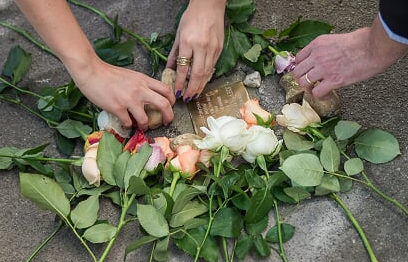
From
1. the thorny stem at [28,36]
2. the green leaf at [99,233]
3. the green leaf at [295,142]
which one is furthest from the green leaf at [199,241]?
the thorny stem at [28,36]

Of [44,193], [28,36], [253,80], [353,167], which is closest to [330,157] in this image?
[353,167]

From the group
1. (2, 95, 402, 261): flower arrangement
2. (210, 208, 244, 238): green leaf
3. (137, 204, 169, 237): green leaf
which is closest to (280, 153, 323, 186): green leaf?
(2, 95, 402, 261): flower arrangement

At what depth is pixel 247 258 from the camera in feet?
3.44

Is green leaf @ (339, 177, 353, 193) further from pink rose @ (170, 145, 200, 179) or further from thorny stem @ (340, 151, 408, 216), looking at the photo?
pink rose @ (170, 145, 200, 179)

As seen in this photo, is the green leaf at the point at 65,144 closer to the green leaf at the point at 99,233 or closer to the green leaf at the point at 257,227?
the green leaf at the point at 99,233

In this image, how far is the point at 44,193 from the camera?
1.05 meters

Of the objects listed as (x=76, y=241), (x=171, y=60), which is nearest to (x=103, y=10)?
(x=171, y=60)

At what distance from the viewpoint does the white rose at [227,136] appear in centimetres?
106

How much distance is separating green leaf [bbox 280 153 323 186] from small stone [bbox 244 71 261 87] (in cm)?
22

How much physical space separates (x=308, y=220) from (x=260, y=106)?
0.79ft

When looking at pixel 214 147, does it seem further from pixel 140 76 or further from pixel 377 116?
pixel 377 116

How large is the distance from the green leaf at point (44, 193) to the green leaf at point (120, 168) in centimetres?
9

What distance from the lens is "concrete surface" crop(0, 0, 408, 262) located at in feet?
3.45

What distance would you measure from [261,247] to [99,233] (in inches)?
10.1
